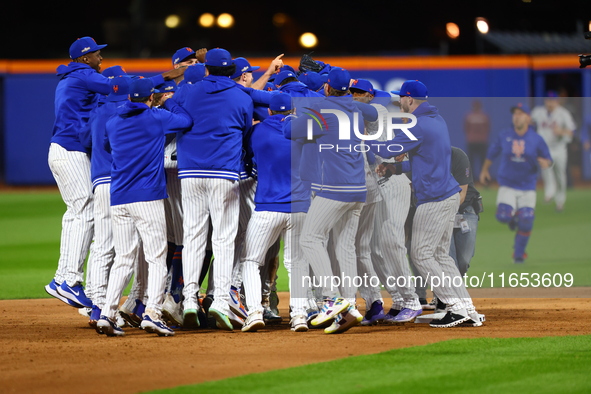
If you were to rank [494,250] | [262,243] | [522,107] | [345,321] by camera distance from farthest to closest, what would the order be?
[494,250] → [522,107] → [262,243] → [345,321]

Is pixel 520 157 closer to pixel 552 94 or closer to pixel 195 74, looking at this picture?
pixel 195 74

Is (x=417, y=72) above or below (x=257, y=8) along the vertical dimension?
below

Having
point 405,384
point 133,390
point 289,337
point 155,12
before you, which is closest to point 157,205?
point 289,337

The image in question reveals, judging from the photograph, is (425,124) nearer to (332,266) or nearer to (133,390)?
(332,266)

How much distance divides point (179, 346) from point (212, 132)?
186 centimetres

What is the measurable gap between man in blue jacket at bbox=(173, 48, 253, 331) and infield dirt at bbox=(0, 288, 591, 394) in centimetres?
47

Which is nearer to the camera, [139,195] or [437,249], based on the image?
[139,195]

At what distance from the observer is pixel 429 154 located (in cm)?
802

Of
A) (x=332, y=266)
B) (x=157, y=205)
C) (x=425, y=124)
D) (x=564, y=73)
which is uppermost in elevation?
(x=564, y=73)

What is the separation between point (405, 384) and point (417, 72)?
22.2 meters

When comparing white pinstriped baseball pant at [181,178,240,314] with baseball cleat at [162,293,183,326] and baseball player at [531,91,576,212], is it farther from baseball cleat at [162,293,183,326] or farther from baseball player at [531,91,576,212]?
baseball player at [531,91,576,212]

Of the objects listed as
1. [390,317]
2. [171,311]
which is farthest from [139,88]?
[390,317]

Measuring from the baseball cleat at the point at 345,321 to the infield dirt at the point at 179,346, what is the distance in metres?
0.10

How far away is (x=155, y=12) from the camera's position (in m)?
38.7
